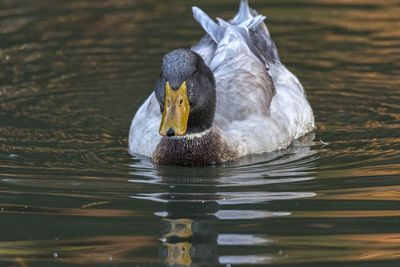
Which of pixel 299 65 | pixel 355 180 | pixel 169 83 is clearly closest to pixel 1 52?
pixel 299 65

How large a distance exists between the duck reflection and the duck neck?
0.12 metres

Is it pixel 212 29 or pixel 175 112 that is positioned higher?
pixel 212 29

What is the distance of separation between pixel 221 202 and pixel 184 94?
1.43 m

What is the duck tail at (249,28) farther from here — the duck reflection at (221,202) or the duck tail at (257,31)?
the duck reflection at (221,202)

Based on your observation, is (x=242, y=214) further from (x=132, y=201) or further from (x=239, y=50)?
(x=239, y=50)

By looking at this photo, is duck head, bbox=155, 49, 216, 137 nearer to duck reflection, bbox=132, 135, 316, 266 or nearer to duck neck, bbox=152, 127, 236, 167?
duck neck, bbox=152, 127, 236, 167

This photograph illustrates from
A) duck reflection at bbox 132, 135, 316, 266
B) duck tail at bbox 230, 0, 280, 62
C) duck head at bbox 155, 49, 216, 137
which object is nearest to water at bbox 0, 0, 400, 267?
duck reflection at bbox 132, 135, 316, 266

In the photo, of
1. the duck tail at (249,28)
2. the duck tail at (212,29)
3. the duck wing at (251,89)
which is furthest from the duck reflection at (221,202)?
the duck tail at (212,29)

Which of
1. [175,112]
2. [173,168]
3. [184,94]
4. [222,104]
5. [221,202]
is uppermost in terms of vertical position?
[184,94]

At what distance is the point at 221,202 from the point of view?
388 inches

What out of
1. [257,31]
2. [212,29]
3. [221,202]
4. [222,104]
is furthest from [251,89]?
[221,202]

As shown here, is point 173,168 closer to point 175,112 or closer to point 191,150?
point 191,150

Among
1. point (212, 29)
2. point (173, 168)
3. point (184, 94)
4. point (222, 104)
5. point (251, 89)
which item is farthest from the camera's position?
point (212, 29)

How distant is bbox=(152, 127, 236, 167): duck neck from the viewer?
11.4m
